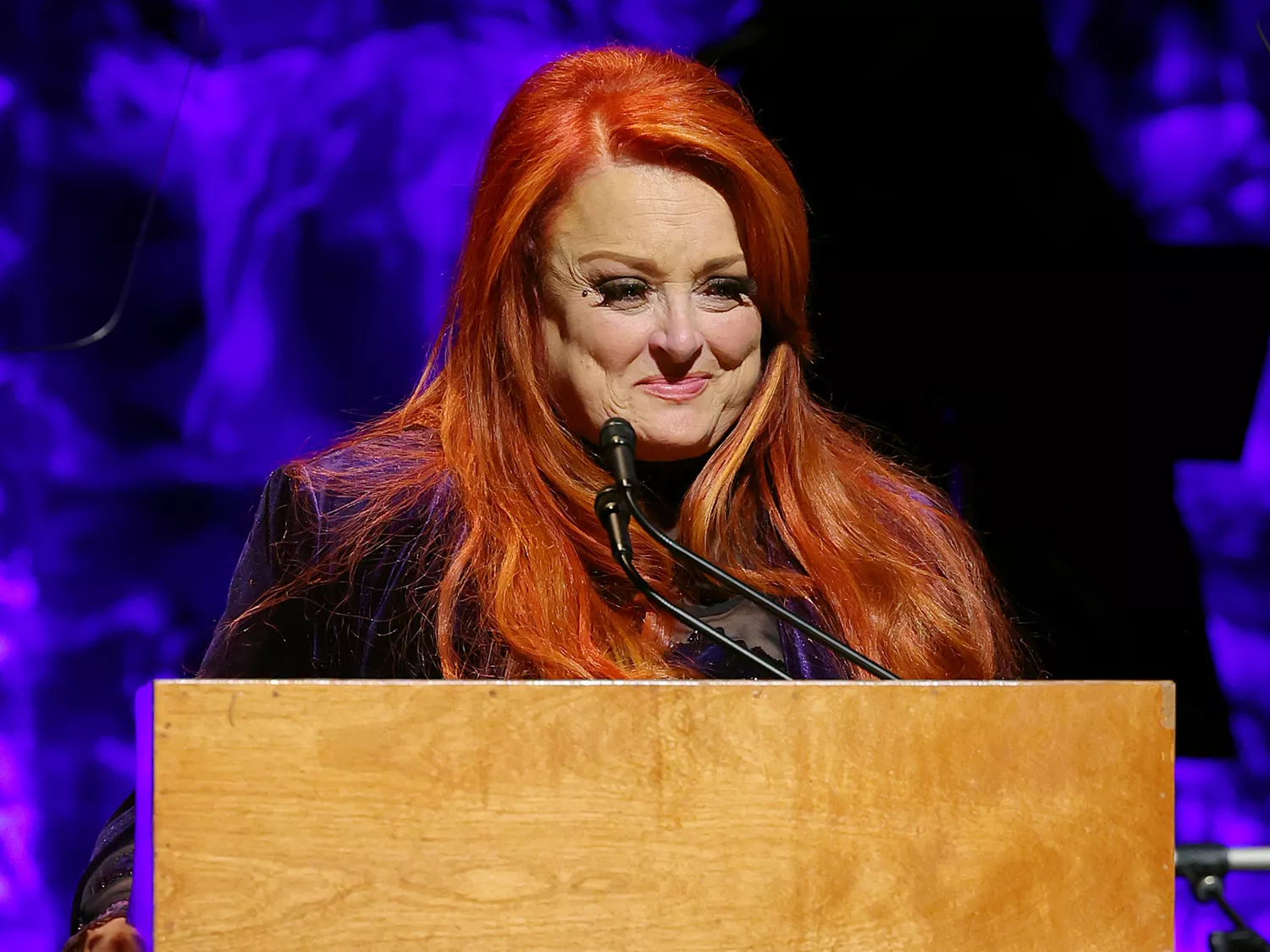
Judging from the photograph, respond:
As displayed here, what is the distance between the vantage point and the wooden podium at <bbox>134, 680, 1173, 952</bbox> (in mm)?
763

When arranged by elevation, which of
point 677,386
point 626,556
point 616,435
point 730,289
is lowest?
point 626,556

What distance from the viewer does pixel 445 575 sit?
4.60 ft

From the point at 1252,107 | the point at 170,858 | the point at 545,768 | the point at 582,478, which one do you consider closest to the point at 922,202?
the point at 1252,107

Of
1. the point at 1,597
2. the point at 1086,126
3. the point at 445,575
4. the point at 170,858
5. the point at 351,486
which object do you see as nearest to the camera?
the point at 170,858

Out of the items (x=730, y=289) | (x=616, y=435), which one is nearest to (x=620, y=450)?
(x=616, y=435)

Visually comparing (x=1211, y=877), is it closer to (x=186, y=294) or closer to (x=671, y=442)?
(x=671, y=442)

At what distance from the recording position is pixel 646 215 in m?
1.42

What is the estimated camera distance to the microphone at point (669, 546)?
0.98 meters

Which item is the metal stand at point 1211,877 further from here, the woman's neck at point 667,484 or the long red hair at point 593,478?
the woman's neck at point 667,484

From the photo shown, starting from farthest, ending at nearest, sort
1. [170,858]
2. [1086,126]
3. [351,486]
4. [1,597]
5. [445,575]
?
[1086,126], [1,597], [351,486], [445,575], [170,858]

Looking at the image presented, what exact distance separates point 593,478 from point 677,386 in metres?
0.14

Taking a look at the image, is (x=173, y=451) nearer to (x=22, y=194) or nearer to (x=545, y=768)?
(x=22, y=194)

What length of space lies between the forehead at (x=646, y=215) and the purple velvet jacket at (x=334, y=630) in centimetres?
36

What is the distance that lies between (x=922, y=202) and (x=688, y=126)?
2.16 ft
